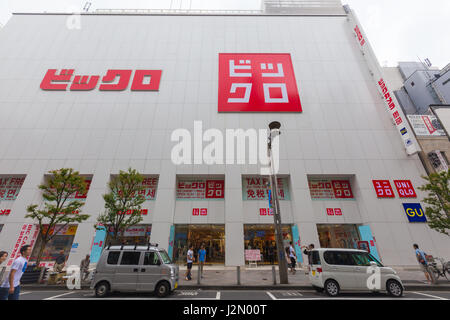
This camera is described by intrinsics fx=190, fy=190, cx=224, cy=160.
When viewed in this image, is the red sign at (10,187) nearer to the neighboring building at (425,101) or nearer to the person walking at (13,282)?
the person walking at (13,282)

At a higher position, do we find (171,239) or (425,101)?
(425,101)

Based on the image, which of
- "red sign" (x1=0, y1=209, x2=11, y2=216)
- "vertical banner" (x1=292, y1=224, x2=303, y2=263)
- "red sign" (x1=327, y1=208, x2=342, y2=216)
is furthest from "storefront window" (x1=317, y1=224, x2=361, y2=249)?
"red sign" (x1=0, y1=209, x2=11, y2=216)

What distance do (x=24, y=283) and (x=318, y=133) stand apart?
79.6ft

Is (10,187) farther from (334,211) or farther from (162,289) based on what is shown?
(334,211)

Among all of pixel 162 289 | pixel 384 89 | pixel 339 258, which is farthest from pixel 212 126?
pixel 384 89

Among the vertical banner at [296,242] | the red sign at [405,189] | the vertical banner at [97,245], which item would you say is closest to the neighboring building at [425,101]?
the red sign at [405,189]

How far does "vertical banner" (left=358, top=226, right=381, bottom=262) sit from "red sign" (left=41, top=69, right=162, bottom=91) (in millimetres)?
24240

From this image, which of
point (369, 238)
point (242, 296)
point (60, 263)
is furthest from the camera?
point (369, 238)

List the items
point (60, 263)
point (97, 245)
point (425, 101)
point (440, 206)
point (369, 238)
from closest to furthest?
point (440, 206) → point (60, 263) → point (97, 245) → point (369, 238) → point (425, 101)

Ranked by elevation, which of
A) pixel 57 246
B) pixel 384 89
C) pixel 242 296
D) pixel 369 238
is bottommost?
pixel 242 296

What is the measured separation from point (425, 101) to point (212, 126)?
32991 mm

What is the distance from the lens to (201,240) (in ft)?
55.3

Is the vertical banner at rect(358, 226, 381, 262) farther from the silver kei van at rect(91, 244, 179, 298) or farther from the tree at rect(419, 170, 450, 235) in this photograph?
the silver kei van at rect(91, 244, 179, 298)

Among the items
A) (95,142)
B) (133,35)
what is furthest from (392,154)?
(133,35)
